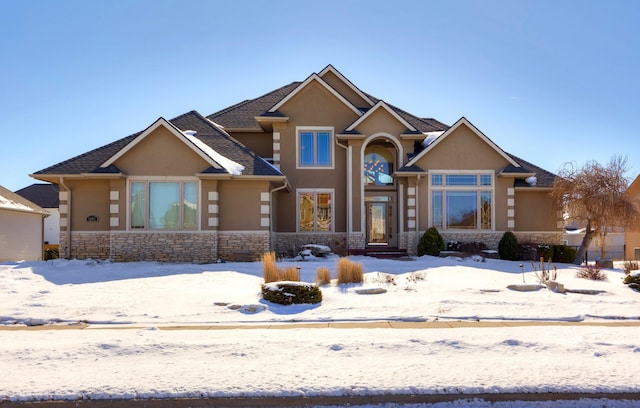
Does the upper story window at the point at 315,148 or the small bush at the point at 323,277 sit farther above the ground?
the upper story window at the point at 315,148

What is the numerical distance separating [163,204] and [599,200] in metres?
17.2

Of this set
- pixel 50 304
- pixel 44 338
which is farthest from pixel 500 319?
pixel 50 304

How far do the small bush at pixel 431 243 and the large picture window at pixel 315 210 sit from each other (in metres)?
4.47

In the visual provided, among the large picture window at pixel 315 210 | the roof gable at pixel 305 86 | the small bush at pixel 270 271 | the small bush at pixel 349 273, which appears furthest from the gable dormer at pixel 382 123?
the small bush at pixel 270 271

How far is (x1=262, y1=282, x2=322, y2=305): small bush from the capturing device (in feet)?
31.6

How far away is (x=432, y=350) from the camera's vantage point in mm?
6203

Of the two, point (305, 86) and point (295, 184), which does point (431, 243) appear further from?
point (305, 86)

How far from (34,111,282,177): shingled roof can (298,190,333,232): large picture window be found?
9.97 feet

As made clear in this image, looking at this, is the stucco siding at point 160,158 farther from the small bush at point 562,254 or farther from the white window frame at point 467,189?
the small bush at point 562,254

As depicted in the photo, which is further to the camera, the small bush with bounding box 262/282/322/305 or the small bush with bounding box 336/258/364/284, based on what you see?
the small bush with bounding box 336/258/364/284

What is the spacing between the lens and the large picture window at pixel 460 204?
64.7 feet

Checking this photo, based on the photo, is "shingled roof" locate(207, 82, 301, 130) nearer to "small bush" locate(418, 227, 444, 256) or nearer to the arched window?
the arched window

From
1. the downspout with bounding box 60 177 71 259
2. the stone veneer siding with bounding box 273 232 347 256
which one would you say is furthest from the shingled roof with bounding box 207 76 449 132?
the downspout with bounding box 60 177 71 259

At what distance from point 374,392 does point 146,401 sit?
94.9 inches
